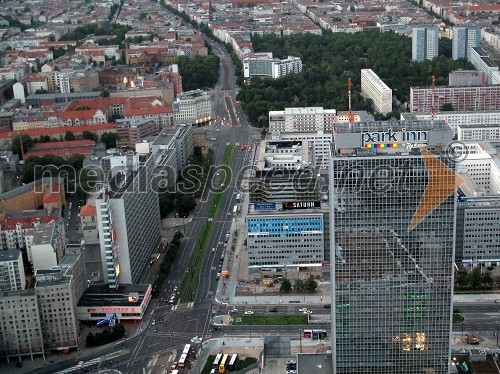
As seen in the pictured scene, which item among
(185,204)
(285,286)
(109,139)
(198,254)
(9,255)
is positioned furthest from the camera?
(109,139)

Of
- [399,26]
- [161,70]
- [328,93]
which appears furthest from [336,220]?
[399,26]

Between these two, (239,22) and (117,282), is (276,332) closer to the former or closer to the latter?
(117,282)

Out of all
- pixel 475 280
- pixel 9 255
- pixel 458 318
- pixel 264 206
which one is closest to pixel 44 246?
pixel 9 255

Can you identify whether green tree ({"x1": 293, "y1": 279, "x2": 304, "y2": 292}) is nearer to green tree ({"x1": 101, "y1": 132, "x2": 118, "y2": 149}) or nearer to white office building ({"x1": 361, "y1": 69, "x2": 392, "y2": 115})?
green tree ({"x1": 101, "y1": 132, "x2": 118, "y2": 149})

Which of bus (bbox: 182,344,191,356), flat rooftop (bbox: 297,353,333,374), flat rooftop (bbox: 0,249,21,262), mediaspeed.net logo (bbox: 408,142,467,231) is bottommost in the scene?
bus (bbox: 182,344,191,356)

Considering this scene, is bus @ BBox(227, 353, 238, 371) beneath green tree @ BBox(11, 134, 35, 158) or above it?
beneath

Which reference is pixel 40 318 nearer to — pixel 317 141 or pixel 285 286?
pixel 285 286

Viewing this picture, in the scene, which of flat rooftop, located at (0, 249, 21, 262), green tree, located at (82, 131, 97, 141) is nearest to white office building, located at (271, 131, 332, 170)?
green tree, located at (82, 131, 97, 141)
